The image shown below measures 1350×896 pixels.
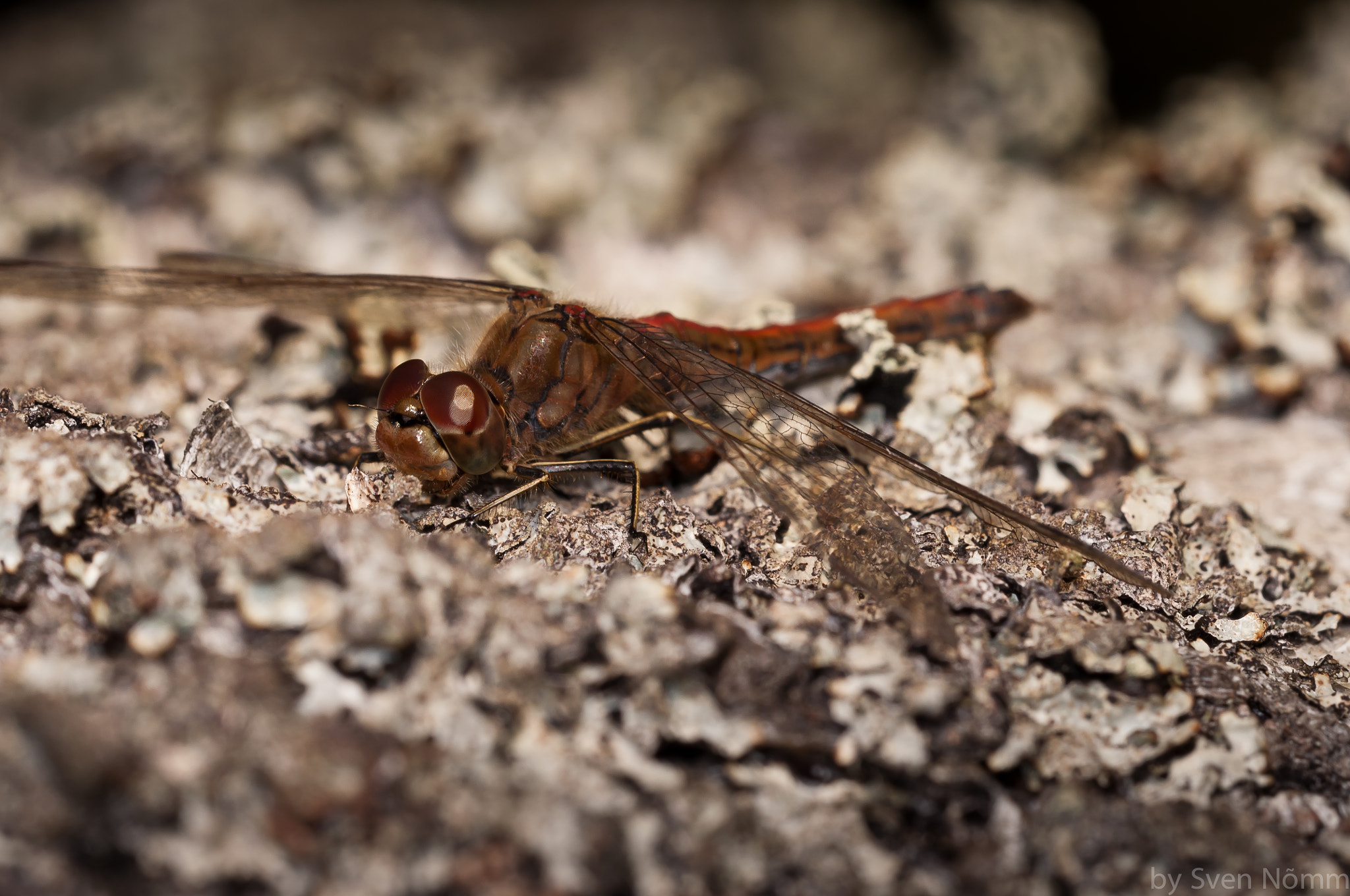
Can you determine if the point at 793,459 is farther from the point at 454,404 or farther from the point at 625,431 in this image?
the point at 454,404

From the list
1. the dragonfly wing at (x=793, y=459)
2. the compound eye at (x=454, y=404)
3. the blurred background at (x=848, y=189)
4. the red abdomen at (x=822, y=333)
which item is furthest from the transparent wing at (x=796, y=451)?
the compound eye at (x=454, y=404)

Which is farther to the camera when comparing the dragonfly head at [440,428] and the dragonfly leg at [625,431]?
the dragonfly leg at [625,431]

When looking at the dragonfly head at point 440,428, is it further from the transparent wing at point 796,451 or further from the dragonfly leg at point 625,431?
the transparent wing at point 796,451

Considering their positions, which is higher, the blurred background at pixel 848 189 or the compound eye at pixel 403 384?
the blurred background at pixel 848 189

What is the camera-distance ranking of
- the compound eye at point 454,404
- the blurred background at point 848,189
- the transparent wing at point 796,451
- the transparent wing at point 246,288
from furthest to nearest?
the blurred background at point 848,189
the transparent wing at point 246,288
the compound eye at point 454,404
the transparent wing at point 796,451

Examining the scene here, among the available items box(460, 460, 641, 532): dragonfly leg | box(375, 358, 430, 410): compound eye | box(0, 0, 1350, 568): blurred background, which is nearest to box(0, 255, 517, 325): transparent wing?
box(0, 0, 1350, 568): blurred background

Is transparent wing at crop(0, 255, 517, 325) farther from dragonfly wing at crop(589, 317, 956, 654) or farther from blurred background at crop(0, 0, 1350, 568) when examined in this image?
dragonfly wing at crop(589, 317, 956, 654)

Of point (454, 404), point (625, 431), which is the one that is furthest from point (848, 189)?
point (454, 404)
